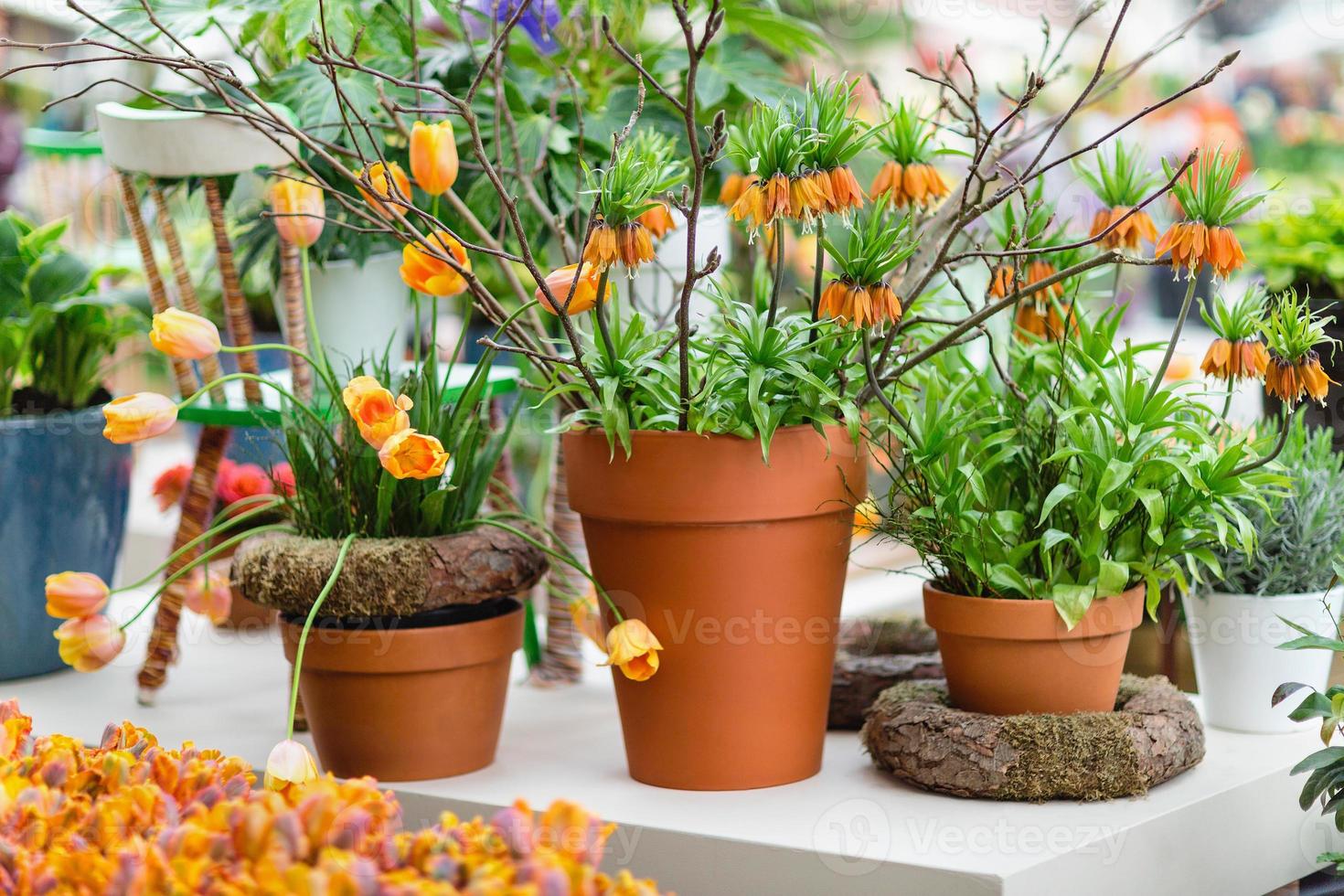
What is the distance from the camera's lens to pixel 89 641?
1154 millimetres

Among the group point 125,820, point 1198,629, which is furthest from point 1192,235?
point 125,820

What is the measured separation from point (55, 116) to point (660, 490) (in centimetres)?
315

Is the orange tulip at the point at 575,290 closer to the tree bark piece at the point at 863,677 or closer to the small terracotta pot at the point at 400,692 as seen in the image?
A: the small terracotta pot at the point at 400,692

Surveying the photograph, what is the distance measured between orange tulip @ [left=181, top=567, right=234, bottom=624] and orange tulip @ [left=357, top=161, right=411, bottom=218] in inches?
18.3

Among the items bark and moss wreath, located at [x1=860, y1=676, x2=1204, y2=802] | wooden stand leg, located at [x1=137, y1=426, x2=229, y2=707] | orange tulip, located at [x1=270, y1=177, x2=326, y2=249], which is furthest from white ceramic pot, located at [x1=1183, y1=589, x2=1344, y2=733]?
wooden stand leg, located at [x1=137, y1=426, x2=229, y2=707]

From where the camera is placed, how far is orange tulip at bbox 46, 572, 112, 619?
3.71 ft

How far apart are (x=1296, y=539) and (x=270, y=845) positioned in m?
0.98

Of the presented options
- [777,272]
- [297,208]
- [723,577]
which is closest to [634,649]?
[723,577]

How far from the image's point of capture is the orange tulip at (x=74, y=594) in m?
1.13

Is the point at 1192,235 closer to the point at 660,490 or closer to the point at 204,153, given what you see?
the point at 660,490

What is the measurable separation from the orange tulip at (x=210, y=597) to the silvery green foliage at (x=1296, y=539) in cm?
101

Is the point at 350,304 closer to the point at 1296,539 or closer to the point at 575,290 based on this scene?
the point at 575,290

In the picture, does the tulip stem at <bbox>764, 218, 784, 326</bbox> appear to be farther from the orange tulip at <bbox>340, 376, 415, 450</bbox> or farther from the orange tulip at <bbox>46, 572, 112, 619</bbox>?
the orange tulip at <bbox>46, 572, 112, 619</bbox>

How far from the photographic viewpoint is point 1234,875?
43.8 inches
